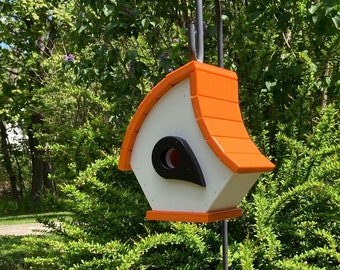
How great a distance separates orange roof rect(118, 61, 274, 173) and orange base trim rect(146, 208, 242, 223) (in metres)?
0.21

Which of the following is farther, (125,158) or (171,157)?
(125,158)

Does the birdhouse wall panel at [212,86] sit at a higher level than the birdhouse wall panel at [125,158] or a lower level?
higher

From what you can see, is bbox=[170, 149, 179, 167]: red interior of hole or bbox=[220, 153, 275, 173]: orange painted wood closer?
bbox=[220, 153, 275, 173]: orange painted wood

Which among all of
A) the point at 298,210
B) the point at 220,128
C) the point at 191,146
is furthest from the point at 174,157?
the point at 298,210

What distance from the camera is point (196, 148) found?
1861 mm

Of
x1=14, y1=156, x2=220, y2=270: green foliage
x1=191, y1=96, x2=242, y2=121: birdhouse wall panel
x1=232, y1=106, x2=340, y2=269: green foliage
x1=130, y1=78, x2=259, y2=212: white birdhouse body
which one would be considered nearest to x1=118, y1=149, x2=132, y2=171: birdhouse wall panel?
x1=130, y1=78, x2=259, y2=212: white birdhouse body

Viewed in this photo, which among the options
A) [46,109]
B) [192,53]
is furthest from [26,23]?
[192,53]

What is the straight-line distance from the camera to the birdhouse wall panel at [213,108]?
182 centimetres

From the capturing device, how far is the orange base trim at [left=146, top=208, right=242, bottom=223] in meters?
1.82

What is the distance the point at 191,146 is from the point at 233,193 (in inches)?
8.9

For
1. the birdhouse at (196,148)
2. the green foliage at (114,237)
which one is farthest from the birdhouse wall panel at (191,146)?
the green foliage at (114,237)

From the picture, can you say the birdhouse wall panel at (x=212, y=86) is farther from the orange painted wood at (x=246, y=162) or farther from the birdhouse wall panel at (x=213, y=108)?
the orange painted wood at (x=246, y=162)

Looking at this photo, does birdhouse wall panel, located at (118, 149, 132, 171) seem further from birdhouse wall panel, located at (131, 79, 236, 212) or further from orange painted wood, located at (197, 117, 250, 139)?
orange painted wood, located at (197, 117, 250, 139)

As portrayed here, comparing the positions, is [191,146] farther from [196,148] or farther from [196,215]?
[196,215]
